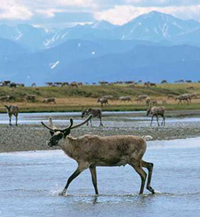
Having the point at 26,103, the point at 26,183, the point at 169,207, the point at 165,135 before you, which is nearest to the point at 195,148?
the point at 165,135

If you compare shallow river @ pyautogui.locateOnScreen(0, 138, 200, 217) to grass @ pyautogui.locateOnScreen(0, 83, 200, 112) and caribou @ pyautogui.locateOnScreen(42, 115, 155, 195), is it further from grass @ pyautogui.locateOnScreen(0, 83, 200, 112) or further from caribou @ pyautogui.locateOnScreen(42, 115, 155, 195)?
grass @ pyautogui.locateOnScreen(0, 83, 200, 112)

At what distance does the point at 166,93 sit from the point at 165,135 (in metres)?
60.3

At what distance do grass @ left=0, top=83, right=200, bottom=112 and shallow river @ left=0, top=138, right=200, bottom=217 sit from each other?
133 feet

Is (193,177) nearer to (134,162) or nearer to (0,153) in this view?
(134,162)

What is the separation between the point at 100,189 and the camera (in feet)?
55.0

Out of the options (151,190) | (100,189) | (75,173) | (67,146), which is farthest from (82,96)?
(75,173)

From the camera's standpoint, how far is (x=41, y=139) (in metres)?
30.1

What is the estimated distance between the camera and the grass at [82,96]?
6494cm

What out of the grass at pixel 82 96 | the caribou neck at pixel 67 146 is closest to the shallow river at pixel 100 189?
the caribou neck at pixel 67 146

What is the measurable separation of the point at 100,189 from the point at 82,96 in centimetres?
6598

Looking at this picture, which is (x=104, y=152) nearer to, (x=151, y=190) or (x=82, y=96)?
(x=151, y=190)

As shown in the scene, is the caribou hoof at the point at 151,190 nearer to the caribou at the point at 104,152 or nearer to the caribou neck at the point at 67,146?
the caribou at the point at 104,152

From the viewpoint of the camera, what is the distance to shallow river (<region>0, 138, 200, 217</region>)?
14055mm

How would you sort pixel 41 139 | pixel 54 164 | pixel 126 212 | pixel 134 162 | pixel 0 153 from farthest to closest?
1. pixel 41 139
2. pixel 0 153
3. pixel 54 164
4. pixel 134 162
5. pixel 126 212
